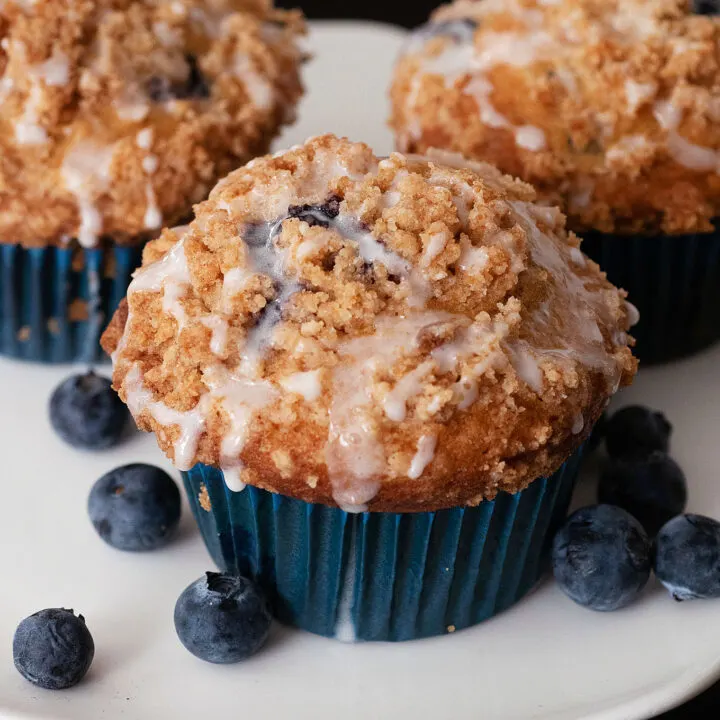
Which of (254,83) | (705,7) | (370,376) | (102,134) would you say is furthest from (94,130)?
(705,7)

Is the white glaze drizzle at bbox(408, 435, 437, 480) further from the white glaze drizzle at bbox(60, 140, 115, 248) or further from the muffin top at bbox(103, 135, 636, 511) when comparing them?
the white glaze drizzle at bbox(60, 140, 115, 248)

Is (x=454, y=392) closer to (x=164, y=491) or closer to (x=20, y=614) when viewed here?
(x=164, y=491)

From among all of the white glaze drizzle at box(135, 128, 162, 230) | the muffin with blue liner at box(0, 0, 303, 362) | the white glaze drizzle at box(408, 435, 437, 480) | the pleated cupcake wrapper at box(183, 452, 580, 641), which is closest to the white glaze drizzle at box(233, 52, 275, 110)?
the muffin with blue liner at box(0, 0, 303, 362)

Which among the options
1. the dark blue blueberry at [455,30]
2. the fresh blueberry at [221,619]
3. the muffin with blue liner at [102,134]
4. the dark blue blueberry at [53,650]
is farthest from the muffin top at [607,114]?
the dark blue blueberry at [53,650]

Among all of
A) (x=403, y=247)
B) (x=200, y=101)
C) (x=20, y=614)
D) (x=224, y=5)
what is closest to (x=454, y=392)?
(x=403, y=247)

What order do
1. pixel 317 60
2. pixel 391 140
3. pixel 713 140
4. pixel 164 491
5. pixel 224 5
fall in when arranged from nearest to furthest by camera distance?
pixel 164 491
pixel 713 140
pixel 224 5
pixel 391 140
pixel 317 60

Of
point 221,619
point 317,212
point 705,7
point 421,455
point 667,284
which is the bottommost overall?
point 221,619

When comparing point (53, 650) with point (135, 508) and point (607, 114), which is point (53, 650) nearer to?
point (135, 508)
